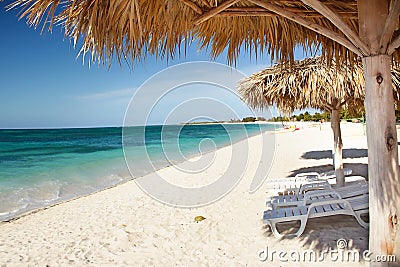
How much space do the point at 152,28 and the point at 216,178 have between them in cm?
612

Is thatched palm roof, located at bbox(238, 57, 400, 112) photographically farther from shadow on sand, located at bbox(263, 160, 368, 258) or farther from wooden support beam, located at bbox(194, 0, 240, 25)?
wooden support beam, located at bbox(194, 0, 240, 25)

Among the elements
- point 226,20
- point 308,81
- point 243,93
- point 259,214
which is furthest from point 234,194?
point 226,20

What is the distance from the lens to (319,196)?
12.2 feet

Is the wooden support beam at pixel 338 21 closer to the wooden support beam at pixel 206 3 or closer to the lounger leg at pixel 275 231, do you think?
the wooden support beam at pixel 206 3

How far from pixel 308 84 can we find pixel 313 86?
0.29 ft

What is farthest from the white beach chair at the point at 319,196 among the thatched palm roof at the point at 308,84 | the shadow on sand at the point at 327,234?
the thatched palm roof at the point at 308,84

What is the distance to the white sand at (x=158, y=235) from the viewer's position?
9.92ft

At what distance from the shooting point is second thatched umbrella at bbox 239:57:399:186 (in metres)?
4.47

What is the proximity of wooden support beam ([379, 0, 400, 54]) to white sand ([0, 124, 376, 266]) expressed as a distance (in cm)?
187

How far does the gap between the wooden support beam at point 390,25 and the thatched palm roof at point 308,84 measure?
8.02 ft

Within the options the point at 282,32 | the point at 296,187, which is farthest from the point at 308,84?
the point at 282,32

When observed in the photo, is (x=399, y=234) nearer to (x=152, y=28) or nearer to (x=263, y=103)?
(x=152, y=28)

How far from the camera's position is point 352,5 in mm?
2312

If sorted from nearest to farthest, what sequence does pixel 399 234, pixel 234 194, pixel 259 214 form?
pixel 399 234
pixel 259 214
pixel 234 194
